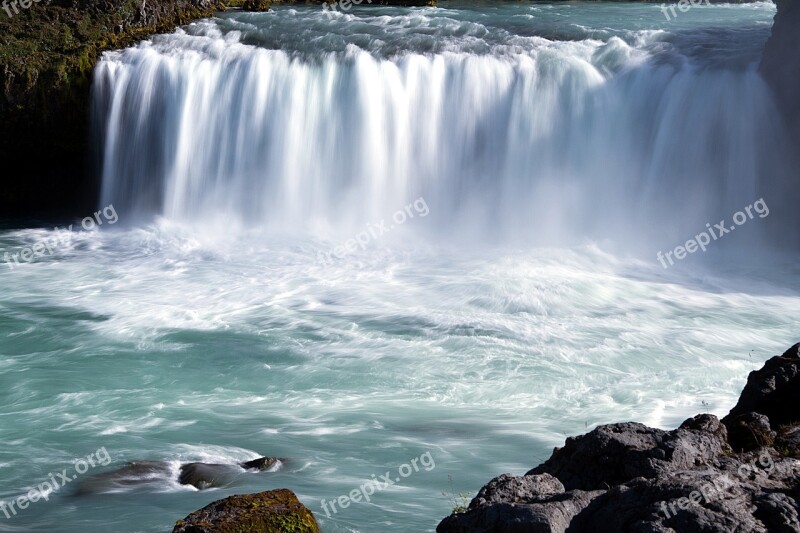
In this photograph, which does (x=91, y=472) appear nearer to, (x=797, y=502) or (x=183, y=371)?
(x=183, y=371)

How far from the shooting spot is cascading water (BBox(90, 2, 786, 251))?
16359mm

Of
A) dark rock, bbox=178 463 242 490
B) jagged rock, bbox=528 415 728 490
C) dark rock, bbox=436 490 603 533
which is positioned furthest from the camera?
dark rock, bbox=178 463 242 490

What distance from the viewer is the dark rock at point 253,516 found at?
5504mm

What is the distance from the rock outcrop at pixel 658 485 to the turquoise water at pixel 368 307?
1.95 m

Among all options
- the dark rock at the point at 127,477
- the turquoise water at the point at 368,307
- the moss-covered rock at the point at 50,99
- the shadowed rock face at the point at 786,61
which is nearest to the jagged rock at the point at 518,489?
→ the turquoise water at the point at 368,307

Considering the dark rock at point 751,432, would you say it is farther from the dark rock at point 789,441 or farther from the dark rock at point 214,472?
the dark rock at point 214,472

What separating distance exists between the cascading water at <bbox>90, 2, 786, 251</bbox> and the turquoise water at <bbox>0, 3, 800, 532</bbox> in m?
0.07

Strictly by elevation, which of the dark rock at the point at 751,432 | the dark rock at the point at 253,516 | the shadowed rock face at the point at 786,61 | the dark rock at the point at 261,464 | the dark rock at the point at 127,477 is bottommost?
the dark rock at the point at 127,477

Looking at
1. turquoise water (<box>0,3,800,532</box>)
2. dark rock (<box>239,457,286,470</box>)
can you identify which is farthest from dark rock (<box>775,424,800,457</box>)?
dark rock (<box>239,457,286,470</box>)

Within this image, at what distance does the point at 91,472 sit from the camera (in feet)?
26.1

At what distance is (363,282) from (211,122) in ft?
17.6

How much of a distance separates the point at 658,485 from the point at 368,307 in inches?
336

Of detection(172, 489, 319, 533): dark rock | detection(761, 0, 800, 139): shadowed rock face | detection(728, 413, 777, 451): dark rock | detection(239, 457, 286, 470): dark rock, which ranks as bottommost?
detection(239, 457, 286, 470): dark rock

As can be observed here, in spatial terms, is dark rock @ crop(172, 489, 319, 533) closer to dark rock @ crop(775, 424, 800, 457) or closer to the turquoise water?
the turquoise water
